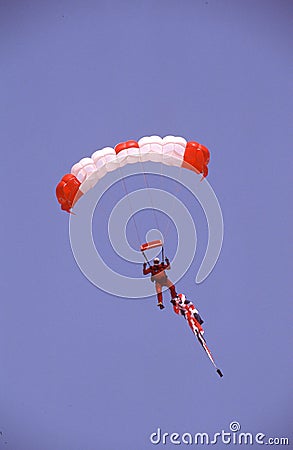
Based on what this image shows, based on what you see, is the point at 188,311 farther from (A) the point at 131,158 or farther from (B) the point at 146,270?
(A) the point at 131,158

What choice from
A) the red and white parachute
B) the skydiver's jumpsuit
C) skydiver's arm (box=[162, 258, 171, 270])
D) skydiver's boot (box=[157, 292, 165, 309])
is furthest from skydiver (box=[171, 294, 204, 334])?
the red and white parachute

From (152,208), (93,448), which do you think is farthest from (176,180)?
(93,448)

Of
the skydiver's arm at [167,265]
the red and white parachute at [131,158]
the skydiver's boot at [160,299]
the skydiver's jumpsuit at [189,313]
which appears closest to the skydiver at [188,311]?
the skydiver's jumpsuit at [189,313]

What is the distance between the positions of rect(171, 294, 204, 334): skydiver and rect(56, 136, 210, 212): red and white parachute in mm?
1456

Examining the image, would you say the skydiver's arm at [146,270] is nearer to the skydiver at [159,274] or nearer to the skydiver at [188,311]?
the skydiver at [159,274]

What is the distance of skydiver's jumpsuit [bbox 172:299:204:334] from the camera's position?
723 centimetres

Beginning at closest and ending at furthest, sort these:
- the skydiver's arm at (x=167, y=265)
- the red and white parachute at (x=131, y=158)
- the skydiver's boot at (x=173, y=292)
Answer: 1. the red and white parachute at (x=131, y=158)
2. the skydiver's arm at (x=167, y=265)
3. the skydiver's boot at (x=173, y=292)

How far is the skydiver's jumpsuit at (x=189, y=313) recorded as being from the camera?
23.7 feet

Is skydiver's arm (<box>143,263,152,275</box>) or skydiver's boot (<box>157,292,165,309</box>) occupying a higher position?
skydiver's arm (<box>143,263,152,275</box>)

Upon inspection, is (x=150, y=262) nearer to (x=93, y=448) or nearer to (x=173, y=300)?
(x=173, y=300)

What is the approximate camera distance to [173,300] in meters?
7.33

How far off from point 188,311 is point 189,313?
0.08 feet

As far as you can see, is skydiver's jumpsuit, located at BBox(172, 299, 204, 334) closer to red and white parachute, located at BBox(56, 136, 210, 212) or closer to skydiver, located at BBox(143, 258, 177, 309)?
skydiver, located at BBox(143, 258, 177, 309)

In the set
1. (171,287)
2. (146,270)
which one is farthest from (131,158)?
(171,287)
